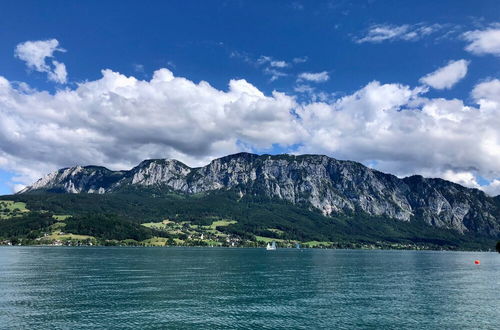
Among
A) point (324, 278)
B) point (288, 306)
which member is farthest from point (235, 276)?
point (288, 306)

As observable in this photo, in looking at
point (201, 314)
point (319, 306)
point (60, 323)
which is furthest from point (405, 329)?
point (60, 323)

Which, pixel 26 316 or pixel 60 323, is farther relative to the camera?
pixel 26 316

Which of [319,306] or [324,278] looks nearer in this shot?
[319,306]

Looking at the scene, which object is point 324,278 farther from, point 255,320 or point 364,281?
point 255,320

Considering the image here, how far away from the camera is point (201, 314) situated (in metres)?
77.5

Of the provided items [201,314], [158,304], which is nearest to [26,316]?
[158,304]

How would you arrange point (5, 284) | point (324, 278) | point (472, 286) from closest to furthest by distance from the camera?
1. point (5, 284)
2. point (472, 286)
3. point (324, 278)

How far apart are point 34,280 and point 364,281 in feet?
355

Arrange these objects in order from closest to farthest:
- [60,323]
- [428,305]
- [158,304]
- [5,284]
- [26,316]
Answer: [60,323] < [26,316] < [158,304] < [428,305] < [5,284]

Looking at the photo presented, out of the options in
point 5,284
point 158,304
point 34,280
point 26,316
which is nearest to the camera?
point 26,316

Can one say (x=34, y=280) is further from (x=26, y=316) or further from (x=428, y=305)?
(x=428, y=305)

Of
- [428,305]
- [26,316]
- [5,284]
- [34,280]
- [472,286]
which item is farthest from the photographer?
[472,286]

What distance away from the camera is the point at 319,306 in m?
88.6

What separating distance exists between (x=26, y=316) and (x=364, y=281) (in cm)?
10447
